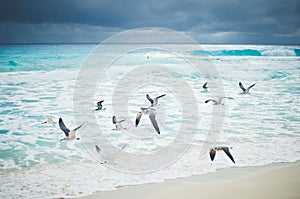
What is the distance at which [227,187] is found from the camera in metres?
5.23

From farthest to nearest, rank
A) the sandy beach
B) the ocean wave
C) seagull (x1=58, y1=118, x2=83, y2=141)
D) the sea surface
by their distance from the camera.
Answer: the ocean wave
seagull (x1=58, y1=118, x2=83, y2=141)
the sea surface
the sandy beach

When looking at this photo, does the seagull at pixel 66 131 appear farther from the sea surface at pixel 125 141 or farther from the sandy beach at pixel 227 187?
the sandy beach at pixel 227 187

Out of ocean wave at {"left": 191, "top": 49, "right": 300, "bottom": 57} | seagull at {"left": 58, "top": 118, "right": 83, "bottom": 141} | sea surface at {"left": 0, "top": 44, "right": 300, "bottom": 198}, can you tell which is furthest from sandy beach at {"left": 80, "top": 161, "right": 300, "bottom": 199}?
ocean wave at {"left": 191, "top": 49, "right": 300, "bottom": 57}

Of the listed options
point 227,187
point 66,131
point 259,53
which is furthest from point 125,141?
point 259,53

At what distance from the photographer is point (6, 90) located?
16.6 m

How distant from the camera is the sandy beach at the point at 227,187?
4949 mm

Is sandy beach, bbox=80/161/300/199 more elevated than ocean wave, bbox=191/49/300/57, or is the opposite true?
ocean wave, bbox=191/49/300/57

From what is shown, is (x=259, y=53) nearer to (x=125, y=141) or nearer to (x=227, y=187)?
(x=125, y=141)

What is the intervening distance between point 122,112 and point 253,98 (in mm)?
6658

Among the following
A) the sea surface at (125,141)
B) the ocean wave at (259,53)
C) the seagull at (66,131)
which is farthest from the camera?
the ocean wave at (259,53)

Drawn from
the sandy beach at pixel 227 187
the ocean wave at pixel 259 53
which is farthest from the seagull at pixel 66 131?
the ocean wave at pixel 259 53

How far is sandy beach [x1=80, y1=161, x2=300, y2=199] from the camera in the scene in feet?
16.2

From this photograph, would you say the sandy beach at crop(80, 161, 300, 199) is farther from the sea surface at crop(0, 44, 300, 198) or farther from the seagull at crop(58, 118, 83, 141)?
the seagull at crop(58, 118, 83, 141)

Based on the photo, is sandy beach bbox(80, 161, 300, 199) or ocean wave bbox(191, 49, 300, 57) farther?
ocean wave bbox(191, 49, 300, 57)
